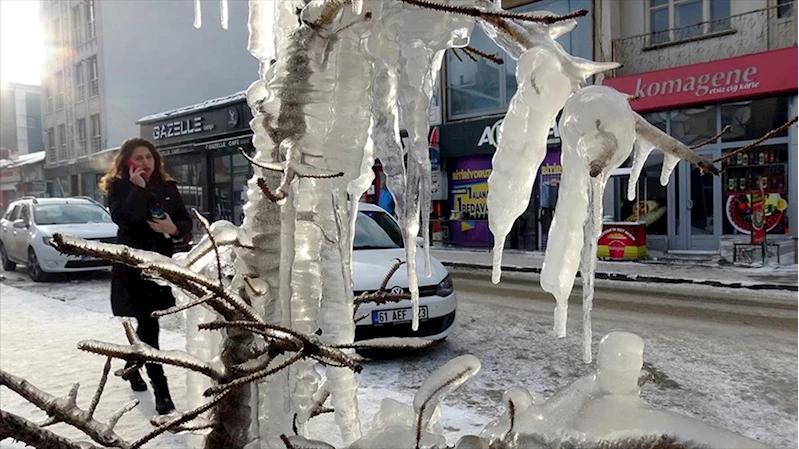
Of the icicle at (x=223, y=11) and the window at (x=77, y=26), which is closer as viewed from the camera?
the icicle at (x=223, y=11)

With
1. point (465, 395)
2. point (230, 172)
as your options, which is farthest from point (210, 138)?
point (465, 395)

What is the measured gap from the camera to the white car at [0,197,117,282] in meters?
11.4

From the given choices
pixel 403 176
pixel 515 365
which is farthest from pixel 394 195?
pixel 515 365

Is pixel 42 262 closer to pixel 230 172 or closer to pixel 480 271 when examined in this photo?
pixel 480 271

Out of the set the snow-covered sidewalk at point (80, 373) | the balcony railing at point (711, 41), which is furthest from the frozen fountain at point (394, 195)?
the balcony railing at point (711, 41)

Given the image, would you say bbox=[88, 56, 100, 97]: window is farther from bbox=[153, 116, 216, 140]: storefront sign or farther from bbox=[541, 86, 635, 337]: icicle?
bbox=[541, 86, 635, 337]: icicle

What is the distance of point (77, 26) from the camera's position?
112 ft

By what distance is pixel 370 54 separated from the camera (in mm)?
1303

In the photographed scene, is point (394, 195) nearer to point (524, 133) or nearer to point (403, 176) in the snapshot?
point (403, 176)

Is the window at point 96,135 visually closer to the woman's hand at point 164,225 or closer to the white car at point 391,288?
the white car at point 391,288

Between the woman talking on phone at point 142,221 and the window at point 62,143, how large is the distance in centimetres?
3686

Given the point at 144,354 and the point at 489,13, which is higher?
the point at 489,13

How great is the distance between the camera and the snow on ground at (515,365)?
3.95 m

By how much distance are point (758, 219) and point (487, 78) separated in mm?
8522
